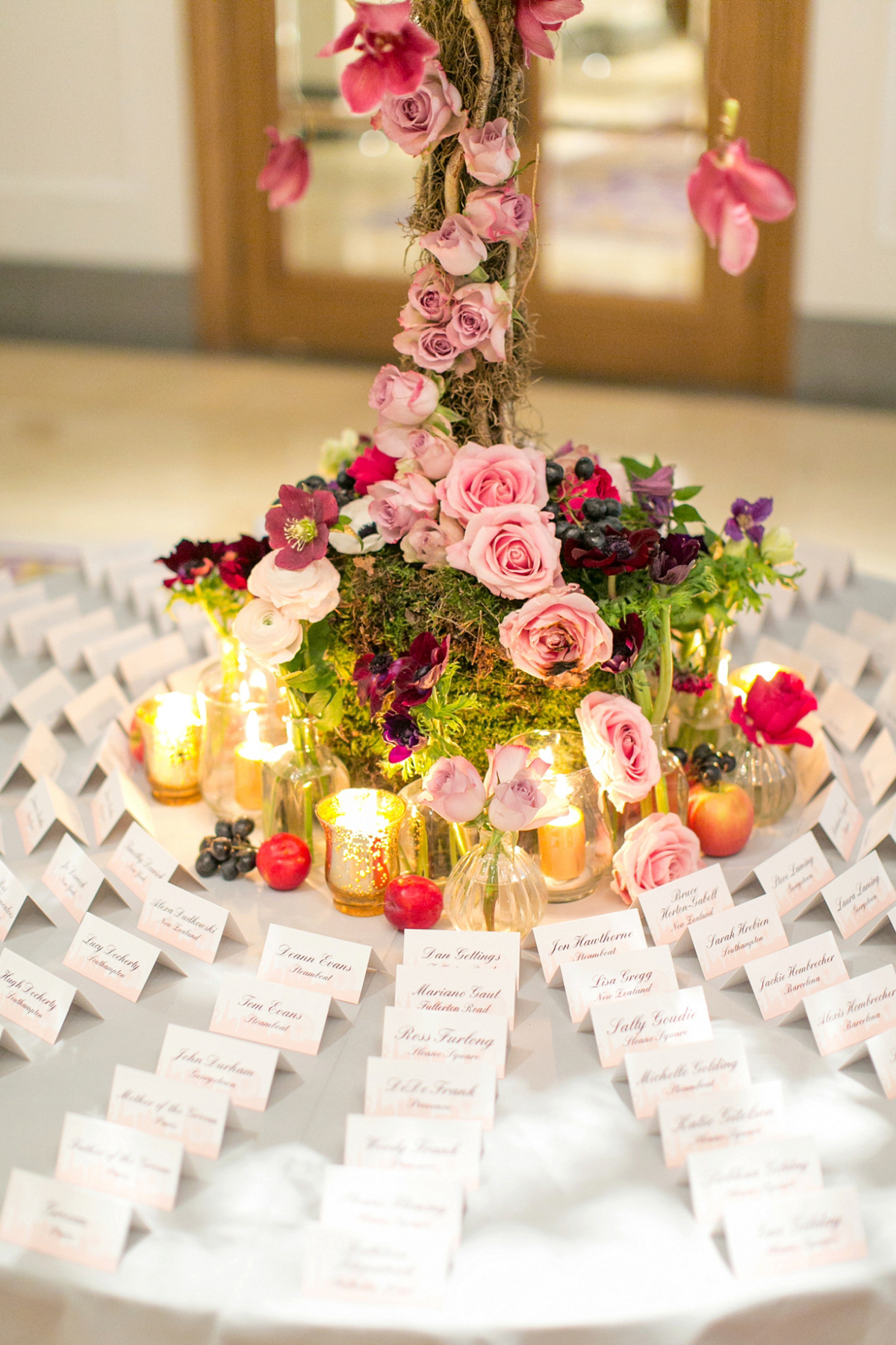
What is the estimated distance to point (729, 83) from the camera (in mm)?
4516

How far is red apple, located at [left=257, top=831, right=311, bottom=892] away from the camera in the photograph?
1.55 meters

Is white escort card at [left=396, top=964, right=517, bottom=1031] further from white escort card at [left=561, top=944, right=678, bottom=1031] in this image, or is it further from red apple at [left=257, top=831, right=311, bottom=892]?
red apple at [left=257, top=831, right=311, bottom=892]

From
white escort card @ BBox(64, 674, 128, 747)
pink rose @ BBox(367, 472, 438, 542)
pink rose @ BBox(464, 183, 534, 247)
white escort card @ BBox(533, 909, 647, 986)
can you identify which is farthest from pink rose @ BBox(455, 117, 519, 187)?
white escort card @ BBox(64, 674, 128, 747)

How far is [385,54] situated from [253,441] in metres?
3.52

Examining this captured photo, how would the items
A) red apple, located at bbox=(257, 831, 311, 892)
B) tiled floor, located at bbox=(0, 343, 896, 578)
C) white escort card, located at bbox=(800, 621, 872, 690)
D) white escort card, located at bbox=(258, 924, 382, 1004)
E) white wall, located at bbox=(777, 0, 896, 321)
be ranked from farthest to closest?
1. white wall, located at bbox=(777, 0, 896, 321)
2. tiled floor, located at bbox=(0, 343, 896, 578)
3. white escort card, located at bbox=(800, 621, 872, 690)
4. red apple, located at bbox=(257, 831, 311, 892)
5. white escort card, located at bbox=(258, 924, 382, 1004)

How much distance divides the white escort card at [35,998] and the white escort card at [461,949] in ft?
1.05

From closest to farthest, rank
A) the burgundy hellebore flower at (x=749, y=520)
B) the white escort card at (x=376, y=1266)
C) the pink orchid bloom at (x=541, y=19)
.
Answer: the white escort card at (x=376, y=1266), the pink orchid bloom at (x=541, y=19), the burgundy hellebore flower at (x=749, y=520)

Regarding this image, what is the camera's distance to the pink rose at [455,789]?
53.3 inches

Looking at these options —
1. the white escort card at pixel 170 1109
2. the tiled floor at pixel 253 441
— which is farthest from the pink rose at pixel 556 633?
the tiled floor at pixel 253 441

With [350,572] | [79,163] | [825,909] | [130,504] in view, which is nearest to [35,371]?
[79,163]

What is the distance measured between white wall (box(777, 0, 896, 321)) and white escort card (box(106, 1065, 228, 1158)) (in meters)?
4.14

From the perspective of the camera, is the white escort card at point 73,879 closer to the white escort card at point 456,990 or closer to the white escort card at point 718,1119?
the white escort card at point 456,990

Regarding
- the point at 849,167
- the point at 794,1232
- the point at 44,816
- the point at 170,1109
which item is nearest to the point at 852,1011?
the point at 794,1232

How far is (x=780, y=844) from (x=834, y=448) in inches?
122
